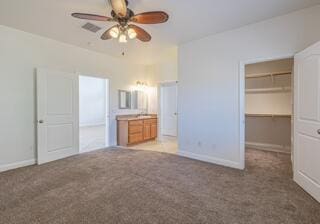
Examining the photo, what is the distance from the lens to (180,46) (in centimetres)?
434

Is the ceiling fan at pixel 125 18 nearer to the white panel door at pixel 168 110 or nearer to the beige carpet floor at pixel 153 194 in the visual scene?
the beige carpet floor at pixel 153 194

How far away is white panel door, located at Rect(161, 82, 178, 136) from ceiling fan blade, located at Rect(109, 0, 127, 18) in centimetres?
416

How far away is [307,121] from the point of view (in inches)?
97.4

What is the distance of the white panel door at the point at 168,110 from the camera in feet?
21.0

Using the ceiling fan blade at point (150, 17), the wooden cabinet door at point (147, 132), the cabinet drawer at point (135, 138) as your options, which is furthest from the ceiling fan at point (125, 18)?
the wooden cabinet door at point (147, 132)

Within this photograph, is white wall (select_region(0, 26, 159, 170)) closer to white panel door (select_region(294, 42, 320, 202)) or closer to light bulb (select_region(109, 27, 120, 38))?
light bulb (select_region(109, 27, 120, 38))

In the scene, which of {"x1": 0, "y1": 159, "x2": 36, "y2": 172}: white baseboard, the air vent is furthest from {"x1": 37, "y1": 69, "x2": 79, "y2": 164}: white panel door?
the air vent

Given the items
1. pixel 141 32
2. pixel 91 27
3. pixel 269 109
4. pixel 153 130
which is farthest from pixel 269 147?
pixel 91 27

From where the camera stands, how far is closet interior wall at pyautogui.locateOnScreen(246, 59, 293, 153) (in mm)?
4531

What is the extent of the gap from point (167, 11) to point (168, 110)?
4014 mm

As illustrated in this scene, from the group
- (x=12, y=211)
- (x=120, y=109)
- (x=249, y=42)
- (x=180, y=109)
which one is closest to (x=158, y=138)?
(x=120, y=109)

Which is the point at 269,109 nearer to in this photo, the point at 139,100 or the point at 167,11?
the point at 167,11

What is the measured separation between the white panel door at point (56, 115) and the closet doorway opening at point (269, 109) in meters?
4.42

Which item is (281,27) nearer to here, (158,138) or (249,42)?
(249,42)
